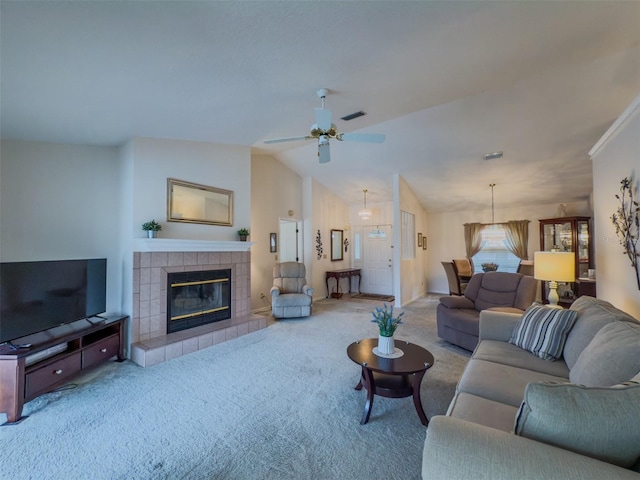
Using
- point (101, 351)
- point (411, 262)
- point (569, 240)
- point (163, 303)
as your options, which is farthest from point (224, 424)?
point (569, 240)

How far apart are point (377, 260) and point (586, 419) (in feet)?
22.0

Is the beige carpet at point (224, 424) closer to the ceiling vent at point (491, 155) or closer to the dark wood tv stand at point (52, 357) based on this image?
the dark wood tv stand at point (52, 357)

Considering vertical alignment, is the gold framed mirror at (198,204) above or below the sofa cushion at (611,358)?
above

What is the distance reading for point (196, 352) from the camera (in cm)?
338

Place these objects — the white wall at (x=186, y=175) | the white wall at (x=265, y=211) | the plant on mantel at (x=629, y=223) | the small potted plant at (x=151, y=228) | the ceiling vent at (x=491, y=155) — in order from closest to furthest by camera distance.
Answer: the plant on mantel at (x=629, y=223)
the small potted plant at (x=151, y=228)
the white wall at (x=186, y=175)
the ceiling vent at (x=491, y=155)
the white wall at (x=265, y=211)

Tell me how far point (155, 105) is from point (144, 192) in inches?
44.7

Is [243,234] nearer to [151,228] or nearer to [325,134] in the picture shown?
[151,228]

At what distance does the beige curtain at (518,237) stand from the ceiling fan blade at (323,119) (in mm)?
6060

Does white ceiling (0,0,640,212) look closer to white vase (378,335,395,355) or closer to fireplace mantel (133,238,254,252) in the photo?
fireplace mantel (133,238,254,252)

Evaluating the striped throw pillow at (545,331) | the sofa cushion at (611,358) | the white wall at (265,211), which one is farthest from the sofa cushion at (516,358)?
the white wall at (265,211)

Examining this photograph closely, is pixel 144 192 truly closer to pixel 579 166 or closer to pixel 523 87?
pixel 523 87

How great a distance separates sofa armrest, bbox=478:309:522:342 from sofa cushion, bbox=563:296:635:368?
45cm

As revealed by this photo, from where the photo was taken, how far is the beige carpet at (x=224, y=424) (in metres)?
1.63

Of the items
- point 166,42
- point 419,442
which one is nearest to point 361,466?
point 419,442
